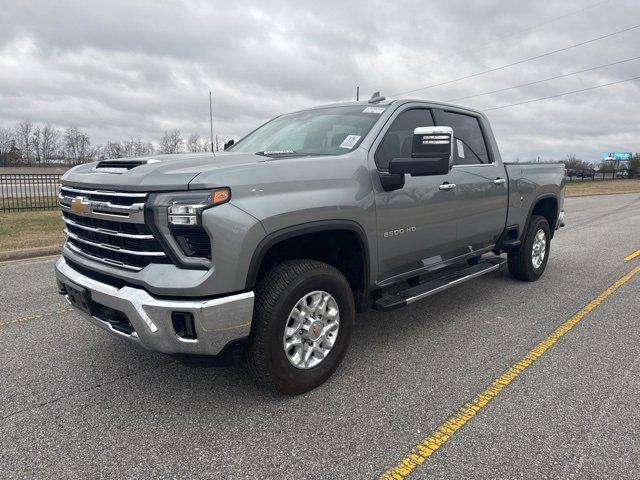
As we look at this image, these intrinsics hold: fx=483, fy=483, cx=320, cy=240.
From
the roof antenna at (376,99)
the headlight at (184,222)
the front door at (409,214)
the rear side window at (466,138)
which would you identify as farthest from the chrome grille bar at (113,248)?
the rear side window at (466,138)

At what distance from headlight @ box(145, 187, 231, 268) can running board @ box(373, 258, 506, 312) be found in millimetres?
1547

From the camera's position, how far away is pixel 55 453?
2.60 metres

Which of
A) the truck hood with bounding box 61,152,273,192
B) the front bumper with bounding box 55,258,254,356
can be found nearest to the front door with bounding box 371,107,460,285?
the truck hood with bounding box 61,152,273,192

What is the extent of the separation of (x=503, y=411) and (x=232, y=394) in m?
1.75

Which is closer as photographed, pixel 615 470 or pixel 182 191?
pixel 615 470

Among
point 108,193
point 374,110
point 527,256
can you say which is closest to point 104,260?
point 108,193

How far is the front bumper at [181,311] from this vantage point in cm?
266

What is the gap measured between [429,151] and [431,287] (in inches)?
51.9

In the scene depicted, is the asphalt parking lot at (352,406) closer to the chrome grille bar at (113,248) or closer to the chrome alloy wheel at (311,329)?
the chrome alloy wheel at (311,329)

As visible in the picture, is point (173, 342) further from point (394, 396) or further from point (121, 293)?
point (394, 396)

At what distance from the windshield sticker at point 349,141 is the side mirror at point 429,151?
0.46 m

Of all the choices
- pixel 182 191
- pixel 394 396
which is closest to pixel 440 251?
pixel 394 396

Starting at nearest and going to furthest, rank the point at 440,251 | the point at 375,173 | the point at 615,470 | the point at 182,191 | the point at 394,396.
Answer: the point at 615,470 < the point at 182,191 < the point at 394,396 < the point at 375,173 < the point at 440,251

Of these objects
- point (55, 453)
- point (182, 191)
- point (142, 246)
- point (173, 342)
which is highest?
point (182, 191)
